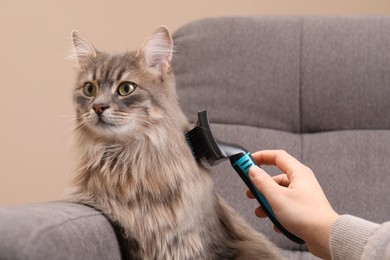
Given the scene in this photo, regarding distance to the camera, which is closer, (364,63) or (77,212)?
(77,212)

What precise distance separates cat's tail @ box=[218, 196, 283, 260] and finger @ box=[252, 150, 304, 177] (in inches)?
6.7

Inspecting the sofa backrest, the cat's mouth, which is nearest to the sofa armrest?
the cat's mouth

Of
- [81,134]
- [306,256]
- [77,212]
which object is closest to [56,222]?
[77,212]

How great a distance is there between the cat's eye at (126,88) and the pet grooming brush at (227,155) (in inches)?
7.5

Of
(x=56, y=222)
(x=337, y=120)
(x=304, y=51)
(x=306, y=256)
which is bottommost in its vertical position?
(x=306, y=256)

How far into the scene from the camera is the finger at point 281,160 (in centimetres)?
108

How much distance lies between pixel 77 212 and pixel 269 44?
113 cm

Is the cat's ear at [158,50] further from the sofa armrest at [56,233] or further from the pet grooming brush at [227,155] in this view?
the sofa armrest at [56,233]

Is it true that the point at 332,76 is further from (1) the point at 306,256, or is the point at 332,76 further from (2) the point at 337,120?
(1) the point at 306,256

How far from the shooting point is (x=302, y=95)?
1755mm

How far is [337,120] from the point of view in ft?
5.70

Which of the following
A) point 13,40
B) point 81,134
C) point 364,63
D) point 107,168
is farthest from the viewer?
point 13,40

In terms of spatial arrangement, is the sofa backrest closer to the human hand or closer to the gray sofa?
the gray sofa

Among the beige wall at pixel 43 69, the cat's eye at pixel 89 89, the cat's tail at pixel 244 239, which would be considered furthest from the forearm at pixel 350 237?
the beige wall at pixel 43 69
